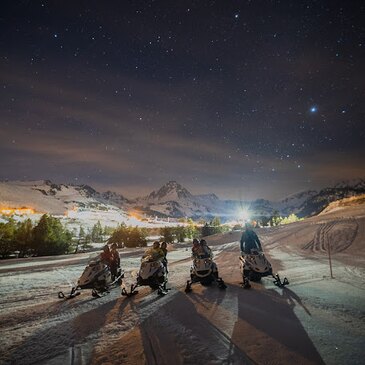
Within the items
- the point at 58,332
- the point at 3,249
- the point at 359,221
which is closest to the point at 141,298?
the point at 58,332

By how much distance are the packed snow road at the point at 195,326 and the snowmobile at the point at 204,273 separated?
12.2 inches

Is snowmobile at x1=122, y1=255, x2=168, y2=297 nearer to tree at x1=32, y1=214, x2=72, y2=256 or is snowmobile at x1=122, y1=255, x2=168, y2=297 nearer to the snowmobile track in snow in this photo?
the snowmobile track in snow

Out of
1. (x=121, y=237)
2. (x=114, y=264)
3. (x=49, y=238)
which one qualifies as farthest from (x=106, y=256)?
(x=121, y=237)

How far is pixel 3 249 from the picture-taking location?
103 ft

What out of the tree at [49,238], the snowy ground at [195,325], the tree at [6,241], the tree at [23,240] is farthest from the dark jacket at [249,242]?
the tree at [6,241]

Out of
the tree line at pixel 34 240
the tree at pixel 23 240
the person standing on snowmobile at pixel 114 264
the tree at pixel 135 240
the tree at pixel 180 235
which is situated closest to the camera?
the person standing on snowmobile at pixel 114 264

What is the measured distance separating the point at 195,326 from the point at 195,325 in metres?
0.07

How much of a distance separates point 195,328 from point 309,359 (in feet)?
8.11

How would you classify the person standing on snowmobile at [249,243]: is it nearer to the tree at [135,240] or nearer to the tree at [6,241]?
the tree at [6,241]

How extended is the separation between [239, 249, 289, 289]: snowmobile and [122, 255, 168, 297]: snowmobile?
3043 millimetres

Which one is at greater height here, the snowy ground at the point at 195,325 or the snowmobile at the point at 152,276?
the snowmobile at the point at 152,276

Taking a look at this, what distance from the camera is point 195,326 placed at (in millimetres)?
6418

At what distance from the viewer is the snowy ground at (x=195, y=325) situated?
502cm

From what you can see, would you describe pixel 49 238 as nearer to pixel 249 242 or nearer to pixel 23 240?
pixel 23 240
